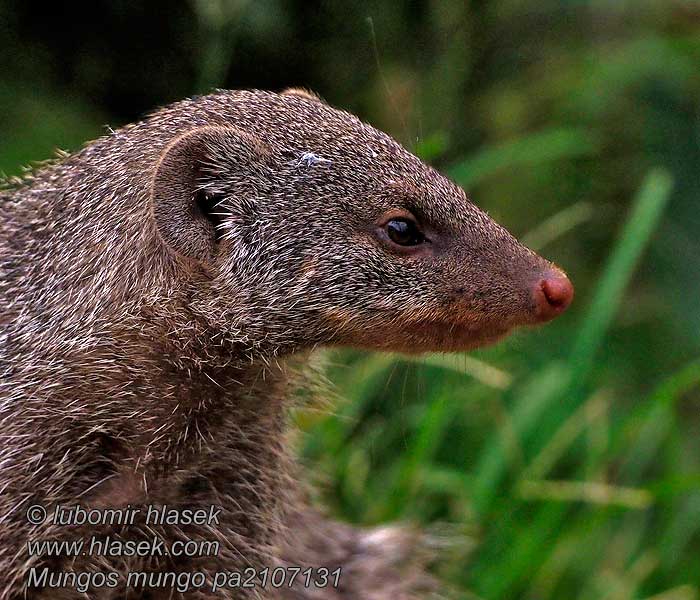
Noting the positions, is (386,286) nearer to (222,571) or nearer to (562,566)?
(222,571)

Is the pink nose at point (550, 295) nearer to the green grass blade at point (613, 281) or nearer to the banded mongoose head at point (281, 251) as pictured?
the banded mongoose head at point (281, 251)

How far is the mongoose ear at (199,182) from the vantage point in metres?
2.12

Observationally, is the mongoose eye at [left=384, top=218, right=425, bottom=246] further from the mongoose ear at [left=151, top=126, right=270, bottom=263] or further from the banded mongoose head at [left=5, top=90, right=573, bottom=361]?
the mongoose ear at [left=151, top=126, right=270, bottom=263]

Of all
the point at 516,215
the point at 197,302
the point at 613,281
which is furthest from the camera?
the point at 516,215

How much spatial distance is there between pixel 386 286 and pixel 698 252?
2651 mm

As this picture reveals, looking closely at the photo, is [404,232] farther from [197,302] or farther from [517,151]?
[517,151]

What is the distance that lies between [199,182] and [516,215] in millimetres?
2659

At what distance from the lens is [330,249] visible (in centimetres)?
220

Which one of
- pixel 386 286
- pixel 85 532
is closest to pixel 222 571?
pixel 85 532

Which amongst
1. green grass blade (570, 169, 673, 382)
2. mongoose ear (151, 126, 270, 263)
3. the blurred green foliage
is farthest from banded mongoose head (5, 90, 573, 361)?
green grass blade (570, 169, 673, 382)

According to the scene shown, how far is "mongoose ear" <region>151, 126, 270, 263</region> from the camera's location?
2.12 metres

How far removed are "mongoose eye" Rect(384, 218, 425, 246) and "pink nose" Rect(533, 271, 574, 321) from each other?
28cm

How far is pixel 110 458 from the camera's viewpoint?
222 cm

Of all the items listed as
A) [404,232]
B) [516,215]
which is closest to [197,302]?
[404,232]
